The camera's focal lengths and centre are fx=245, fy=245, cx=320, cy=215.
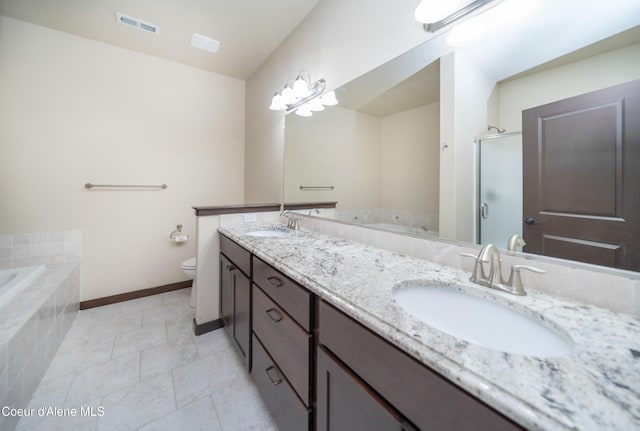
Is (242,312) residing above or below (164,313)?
above

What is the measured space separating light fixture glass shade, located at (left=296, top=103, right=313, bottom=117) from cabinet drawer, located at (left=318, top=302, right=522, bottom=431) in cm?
166

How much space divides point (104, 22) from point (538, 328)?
3306mm

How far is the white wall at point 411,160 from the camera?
42.5 inches

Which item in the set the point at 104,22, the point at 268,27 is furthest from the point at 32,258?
the point at 268,27

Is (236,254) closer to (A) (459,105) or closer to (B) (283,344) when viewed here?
(B) (283,344)

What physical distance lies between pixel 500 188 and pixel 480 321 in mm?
470

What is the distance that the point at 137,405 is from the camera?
129 cm

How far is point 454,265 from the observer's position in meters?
0.97

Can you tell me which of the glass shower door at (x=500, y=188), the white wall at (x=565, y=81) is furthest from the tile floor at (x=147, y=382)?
the white wall at (x=565, y=81)

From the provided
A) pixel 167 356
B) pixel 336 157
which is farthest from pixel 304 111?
pixel 167 356

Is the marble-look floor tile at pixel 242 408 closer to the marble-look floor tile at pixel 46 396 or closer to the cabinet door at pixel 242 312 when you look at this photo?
the cabinet door at pixel 242 312

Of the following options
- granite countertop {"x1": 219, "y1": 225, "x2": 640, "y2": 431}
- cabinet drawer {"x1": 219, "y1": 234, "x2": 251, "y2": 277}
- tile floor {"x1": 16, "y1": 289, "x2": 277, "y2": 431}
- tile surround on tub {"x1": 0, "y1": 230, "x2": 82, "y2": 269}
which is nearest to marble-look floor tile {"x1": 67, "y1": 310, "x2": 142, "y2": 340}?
tile floor {"x1": 16, "y1": 289, "x2": 277, "y2": 431}

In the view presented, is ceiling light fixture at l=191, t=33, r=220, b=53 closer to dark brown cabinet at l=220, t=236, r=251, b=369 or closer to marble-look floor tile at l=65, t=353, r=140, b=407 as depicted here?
dark brown cabinet at l=220, t=236, r=251, b=369

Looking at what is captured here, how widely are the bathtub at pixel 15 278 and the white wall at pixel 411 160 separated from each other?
2.34m
